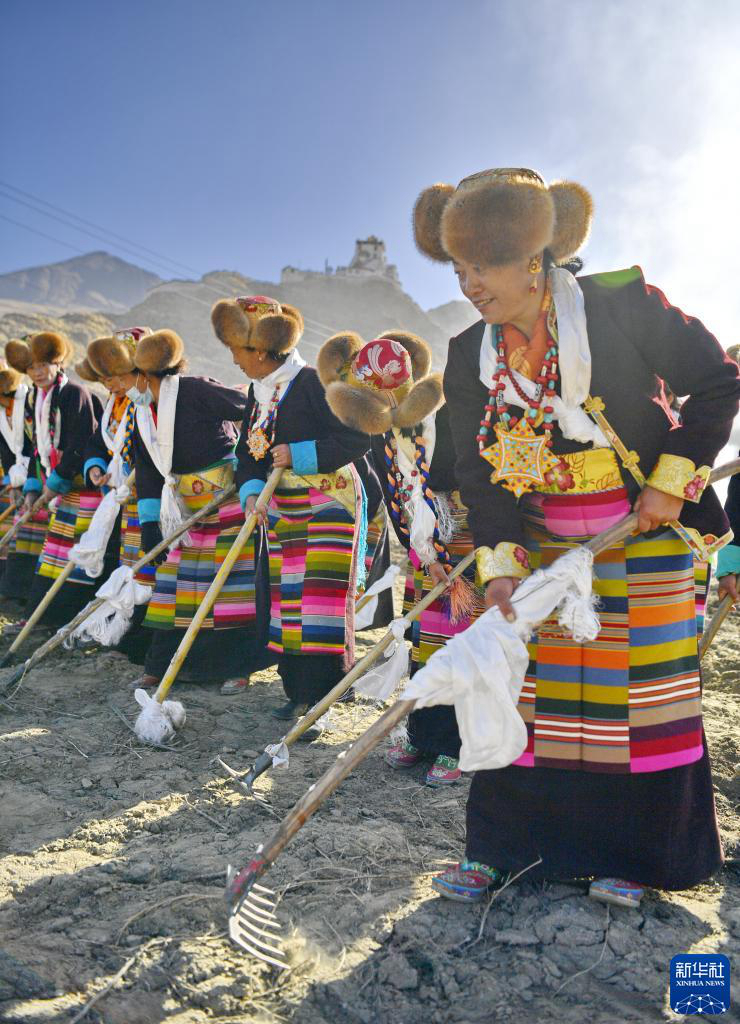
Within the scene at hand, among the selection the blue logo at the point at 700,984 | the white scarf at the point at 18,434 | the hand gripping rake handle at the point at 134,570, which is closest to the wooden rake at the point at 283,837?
the blue logo at the point at 700,984

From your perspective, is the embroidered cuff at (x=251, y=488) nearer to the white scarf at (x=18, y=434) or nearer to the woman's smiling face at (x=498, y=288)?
the woman's smiling face at (x=498, y=288)

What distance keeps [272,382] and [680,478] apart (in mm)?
2472

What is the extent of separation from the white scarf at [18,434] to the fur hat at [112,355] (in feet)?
5.57

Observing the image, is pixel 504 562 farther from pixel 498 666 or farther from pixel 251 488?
pixel 251 488

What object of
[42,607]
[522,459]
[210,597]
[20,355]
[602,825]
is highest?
[20,355]

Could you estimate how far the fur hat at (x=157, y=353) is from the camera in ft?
14.6

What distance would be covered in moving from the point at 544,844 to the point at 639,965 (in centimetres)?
38

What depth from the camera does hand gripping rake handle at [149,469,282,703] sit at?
3721 mm

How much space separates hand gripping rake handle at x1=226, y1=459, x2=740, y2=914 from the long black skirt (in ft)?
1.67

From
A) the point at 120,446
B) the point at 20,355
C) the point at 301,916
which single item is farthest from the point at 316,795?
the point at 20,355

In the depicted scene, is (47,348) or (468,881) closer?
(468,881)

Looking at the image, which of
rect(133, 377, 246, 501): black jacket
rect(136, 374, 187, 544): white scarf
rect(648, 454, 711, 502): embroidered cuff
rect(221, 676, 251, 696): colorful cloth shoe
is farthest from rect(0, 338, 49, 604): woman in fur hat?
rect(648, 454, 711, 502): embroidered cuff

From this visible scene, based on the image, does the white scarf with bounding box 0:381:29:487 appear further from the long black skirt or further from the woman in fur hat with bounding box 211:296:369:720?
the long black skirt

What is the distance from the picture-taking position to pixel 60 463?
562 centimetres
